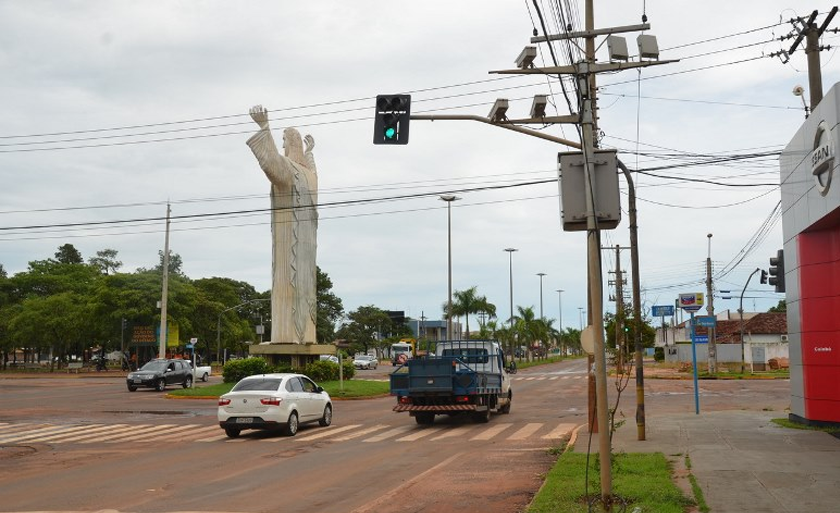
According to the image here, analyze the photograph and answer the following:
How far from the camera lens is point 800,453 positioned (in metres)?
13.6

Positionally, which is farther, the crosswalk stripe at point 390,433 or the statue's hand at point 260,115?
the statue's hand at point 260,115

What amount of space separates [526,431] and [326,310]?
108m

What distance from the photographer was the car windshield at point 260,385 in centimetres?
1978

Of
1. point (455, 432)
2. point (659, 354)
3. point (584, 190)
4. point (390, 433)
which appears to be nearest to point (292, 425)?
point (390, 433)

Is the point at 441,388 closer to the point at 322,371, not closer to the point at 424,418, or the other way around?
the point at 424,418

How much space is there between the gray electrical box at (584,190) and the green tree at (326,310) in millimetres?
108552

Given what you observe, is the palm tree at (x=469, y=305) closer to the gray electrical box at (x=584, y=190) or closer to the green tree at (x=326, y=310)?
the green tree at (x=326, y=310)

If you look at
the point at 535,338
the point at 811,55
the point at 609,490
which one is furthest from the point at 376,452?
the point at 535,338

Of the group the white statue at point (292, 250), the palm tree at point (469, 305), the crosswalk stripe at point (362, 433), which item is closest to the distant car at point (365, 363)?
the palm tree at point (469, 305)

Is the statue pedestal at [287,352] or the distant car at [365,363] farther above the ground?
the statue pedestal at [287,352]

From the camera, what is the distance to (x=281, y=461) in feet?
49.0

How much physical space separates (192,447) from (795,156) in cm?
1475

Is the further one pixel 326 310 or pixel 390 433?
pixel 326 310

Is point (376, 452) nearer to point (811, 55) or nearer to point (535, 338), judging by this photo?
point (811, 55)
